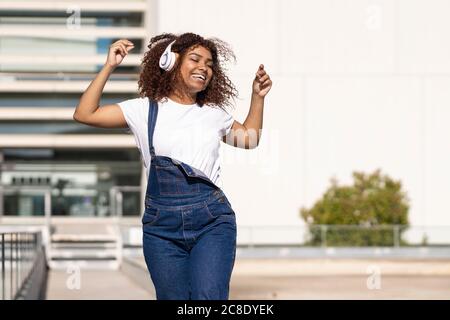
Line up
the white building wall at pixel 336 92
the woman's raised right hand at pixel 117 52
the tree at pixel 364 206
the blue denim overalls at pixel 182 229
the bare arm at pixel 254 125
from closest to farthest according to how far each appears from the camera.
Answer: the blue denim overalls at pixel 182 229, the woman's raised right hand at pixel 117 52, the bare arm at pixel 254 125, the tree at pixel 364 206, the white building wall at pixel 336 92

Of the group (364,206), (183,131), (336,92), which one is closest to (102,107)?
(183,131)

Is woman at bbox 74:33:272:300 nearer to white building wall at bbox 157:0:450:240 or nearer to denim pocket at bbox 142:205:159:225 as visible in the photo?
denim pocket at bbox 142:205:159:225

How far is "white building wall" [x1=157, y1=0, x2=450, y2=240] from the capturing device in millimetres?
38062

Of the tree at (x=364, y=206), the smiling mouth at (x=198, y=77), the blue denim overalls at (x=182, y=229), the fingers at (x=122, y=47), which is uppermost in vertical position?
the fingers at (x=122, y=47)

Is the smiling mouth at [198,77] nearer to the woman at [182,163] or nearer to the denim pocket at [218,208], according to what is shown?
the woman at [182,163]

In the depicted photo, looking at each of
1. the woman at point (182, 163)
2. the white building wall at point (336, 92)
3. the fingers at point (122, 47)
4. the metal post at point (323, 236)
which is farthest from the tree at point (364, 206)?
the fingers at point (122, 47)

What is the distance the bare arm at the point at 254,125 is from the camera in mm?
4105

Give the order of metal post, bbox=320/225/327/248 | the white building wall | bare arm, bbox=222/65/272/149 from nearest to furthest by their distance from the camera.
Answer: bare arm, bbox=222/65/272/149 → metal post, bbox=320/225/327/248 → the white building wall

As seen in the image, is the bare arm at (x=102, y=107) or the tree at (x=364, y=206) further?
the tree at (x=364, y=206)

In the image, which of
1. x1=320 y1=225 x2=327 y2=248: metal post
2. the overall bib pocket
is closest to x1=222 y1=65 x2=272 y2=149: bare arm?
the overall bib pocket

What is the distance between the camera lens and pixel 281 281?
784 inches

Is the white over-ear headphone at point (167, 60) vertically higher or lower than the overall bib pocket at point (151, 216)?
higher

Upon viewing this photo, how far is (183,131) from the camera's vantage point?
396 cm
